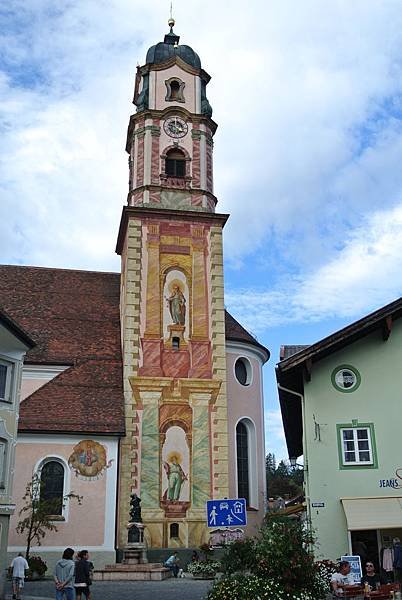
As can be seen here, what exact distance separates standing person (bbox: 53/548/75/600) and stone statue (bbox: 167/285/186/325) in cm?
2018

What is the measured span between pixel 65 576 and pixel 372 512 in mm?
10097

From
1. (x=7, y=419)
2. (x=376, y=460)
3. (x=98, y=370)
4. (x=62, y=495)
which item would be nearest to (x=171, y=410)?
(x=98, y=370)

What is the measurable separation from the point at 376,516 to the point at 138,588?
305 inches

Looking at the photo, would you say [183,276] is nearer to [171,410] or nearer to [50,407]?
[171,410]

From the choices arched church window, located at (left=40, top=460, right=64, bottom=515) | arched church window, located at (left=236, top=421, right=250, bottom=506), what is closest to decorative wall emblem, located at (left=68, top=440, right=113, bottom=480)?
arched church window, located at (left=40, top=460, right=64, bottom=515)

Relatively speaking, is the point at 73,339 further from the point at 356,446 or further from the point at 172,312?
the point at 356,446

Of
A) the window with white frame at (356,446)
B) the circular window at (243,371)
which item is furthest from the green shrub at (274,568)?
the circular window at (243,371)

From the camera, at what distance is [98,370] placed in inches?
1315

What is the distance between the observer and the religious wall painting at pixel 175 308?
3394 cm

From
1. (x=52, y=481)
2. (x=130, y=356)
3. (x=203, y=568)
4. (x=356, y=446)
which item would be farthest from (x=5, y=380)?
(x=356, y=446)

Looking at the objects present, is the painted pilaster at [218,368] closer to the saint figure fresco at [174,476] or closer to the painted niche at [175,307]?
the painted niche at [175,307]

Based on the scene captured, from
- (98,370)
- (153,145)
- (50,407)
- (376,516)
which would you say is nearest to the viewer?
(376,516)

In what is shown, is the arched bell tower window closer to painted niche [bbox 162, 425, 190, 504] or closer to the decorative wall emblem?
painted niche [bbox 162, 425, 190, 504]

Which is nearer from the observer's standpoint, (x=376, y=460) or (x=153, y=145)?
(x=376, y=460)
